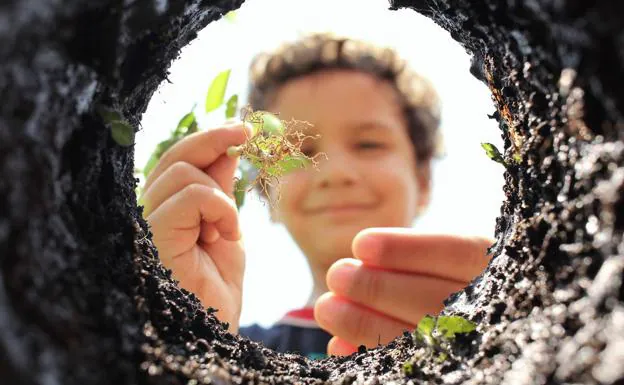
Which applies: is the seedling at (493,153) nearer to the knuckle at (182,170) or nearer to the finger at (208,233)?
the knuckle at (182,170)

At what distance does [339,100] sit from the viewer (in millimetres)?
3893

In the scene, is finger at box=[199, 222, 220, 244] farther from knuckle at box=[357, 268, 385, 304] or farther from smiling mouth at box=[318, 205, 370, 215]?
smiling mouth at box=[318, 205, 370, 215]

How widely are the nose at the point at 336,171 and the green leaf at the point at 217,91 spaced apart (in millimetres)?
1319

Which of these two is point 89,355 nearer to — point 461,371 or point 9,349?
point 9,349

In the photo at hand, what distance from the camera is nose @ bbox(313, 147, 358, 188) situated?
3488mm

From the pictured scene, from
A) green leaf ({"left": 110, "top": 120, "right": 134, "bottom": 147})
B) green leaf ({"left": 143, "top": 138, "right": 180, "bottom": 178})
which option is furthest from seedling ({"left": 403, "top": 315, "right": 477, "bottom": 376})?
green leaf ({"left": 143, "top": 138, "right": 180, "bottom": 178})

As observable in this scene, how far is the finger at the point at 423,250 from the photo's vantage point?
210 cm

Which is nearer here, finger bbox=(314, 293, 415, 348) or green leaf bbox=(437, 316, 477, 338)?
green leaf bbox=(437, 316, 477, 338)

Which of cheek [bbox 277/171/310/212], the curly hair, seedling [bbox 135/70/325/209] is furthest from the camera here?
the curly hair

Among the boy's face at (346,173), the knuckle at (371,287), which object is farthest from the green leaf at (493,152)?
the boy's face at (346,173)

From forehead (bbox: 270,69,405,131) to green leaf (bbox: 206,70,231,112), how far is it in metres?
1.39

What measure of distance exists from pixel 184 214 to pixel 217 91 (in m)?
0.53

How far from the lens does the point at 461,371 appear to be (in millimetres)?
710

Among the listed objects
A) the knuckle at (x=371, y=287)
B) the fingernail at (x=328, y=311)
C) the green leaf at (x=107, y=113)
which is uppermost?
the knuckle at (x=371, y=287)
